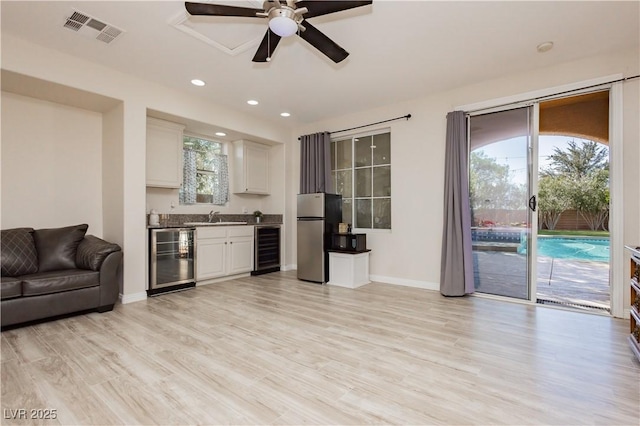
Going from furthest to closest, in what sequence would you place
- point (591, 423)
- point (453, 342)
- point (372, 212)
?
point (372, 212) < point (453, 342) < point (591, 423)

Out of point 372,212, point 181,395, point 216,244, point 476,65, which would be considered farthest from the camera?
point 372,212

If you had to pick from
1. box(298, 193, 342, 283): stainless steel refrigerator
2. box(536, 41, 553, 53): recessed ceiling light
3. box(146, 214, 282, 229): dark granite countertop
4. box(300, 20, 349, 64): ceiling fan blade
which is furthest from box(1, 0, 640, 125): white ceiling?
box(146, 214, 282, 229): dark granite countertop

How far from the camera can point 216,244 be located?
4.70 meters

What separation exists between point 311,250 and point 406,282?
155 centimetres

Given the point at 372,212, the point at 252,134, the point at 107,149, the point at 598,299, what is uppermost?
the point at 252,134

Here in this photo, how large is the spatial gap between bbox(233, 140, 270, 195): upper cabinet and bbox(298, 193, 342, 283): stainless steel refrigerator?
44.6 inches

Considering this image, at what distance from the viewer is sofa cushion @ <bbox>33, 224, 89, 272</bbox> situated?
325 centimetres

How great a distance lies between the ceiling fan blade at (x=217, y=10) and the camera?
194 centimetres

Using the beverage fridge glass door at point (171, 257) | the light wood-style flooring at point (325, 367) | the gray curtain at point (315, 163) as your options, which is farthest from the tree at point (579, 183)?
the beverage fridge glass door at point (171, 257)

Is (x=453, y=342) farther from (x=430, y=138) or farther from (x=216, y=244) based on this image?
(x=216, y=244)

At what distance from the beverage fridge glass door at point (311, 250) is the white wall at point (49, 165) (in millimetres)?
2876

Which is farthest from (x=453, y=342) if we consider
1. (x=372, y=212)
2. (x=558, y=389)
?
(x=372, y=212)

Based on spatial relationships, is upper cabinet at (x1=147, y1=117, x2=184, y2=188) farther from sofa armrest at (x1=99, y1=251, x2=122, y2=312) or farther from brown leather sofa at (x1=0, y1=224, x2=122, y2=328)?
sofa armrest at (x1=99, y1=251, x2=122, y2=312)

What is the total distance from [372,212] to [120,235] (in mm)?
3617
